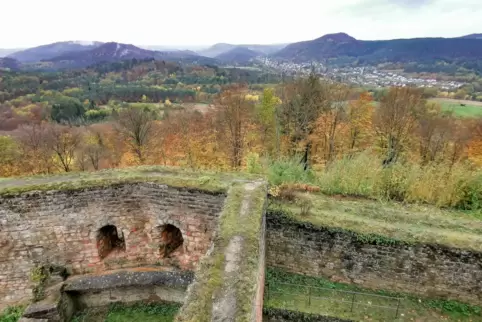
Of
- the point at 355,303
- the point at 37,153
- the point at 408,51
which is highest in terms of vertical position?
the point at 408,51

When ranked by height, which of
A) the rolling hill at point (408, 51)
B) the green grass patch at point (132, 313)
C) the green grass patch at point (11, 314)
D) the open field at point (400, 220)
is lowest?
the green grass patch at point (11, 314)

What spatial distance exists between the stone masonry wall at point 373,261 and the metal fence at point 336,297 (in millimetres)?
372

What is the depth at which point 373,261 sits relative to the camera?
29.8 ft

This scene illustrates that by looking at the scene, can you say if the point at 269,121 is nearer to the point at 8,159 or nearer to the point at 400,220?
the point at 400,220

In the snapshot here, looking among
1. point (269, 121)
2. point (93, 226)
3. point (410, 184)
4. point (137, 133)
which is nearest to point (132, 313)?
point (93, 226)

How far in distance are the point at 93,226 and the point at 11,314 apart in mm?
3735

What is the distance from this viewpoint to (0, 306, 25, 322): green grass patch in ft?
33.3

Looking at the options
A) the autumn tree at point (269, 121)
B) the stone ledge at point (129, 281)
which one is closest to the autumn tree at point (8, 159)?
the autumn tree at point (269, 121)

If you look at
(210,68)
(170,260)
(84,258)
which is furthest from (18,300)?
(210,68)

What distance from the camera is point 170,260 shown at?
35.2ft

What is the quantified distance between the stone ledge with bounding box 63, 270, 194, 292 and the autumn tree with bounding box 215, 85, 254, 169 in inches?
491

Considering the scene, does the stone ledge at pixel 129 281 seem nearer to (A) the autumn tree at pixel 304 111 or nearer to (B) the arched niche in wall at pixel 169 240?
(B) the arched niche in wall at pixel 169 240

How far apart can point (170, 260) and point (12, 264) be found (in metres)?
4.78

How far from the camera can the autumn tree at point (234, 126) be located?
2289 cm
